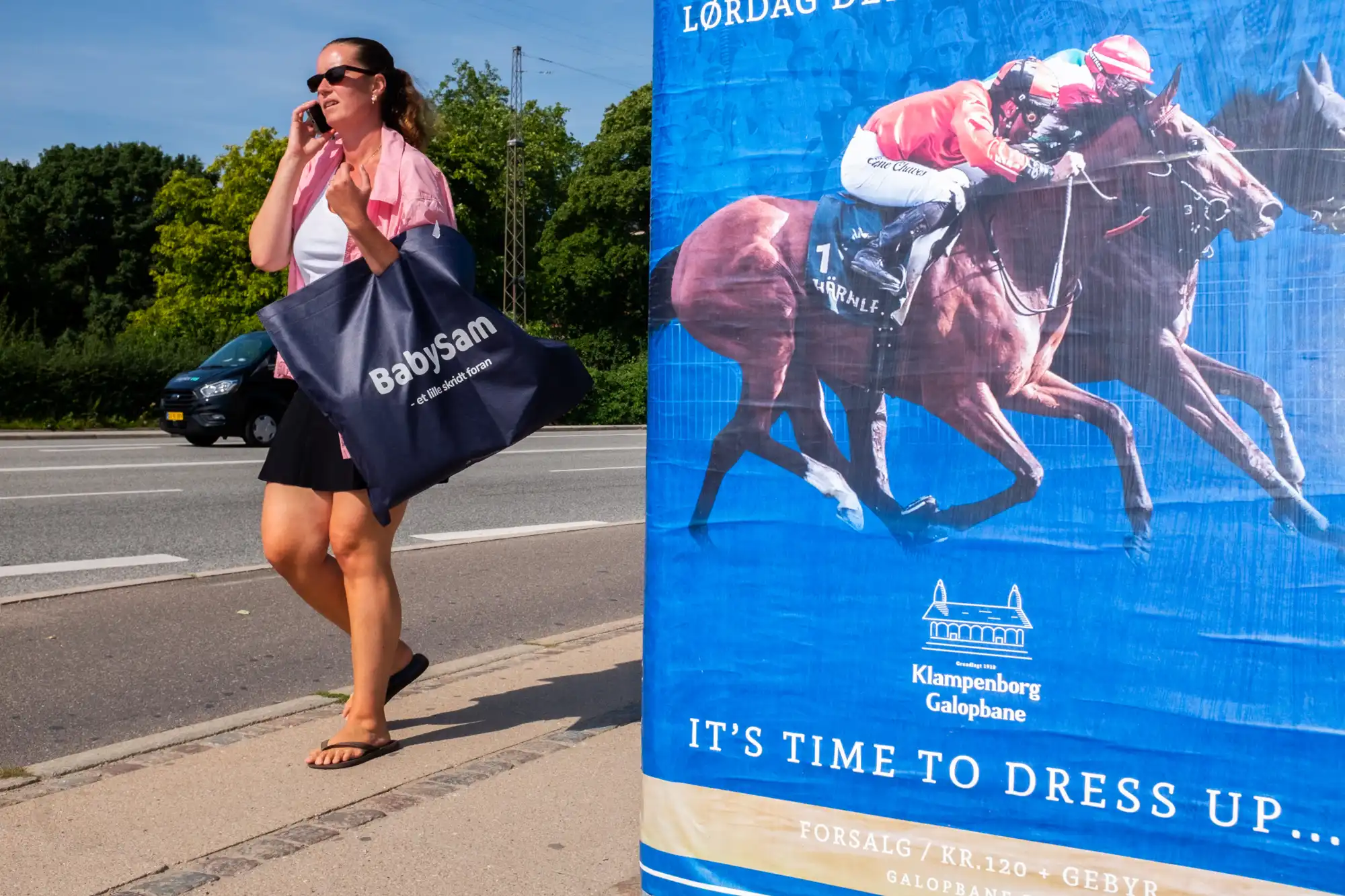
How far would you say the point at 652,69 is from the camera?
1.98 metres

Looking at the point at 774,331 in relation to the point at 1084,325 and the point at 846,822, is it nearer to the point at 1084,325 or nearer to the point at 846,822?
the point at 1084,325

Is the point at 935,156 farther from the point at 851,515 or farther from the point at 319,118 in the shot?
the point at 319,118

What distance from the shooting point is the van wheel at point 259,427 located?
19.7m

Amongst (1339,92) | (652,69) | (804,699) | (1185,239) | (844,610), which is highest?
(652,69)

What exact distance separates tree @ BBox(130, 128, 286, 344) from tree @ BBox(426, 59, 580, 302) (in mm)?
5983

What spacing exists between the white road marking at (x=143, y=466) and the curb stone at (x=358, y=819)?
422 inches

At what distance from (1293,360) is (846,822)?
32.5 inches

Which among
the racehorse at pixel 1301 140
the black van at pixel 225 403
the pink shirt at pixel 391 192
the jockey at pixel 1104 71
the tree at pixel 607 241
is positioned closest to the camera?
the racehorse at pixel 1301 140

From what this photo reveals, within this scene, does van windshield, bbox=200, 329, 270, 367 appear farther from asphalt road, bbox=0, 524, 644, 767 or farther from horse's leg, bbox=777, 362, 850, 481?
horse's leg, bbox=777, 362, 850, 481

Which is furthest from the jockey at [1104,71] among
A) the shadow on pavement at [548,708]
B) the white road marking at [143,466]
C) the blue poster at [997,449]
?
the white road marking at [143,466]

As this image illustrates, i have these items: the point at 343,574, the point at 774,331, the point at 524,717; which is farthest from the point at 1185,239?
the point at 524,717

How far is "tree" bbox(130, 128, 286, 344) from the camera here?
148 feet

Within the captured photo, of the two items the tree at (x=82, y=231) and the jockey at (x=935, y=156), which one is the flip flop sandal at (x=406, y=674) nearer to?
the jockey at (x=935, y=156)

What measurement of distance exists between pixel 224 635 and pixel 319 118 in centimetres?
292
